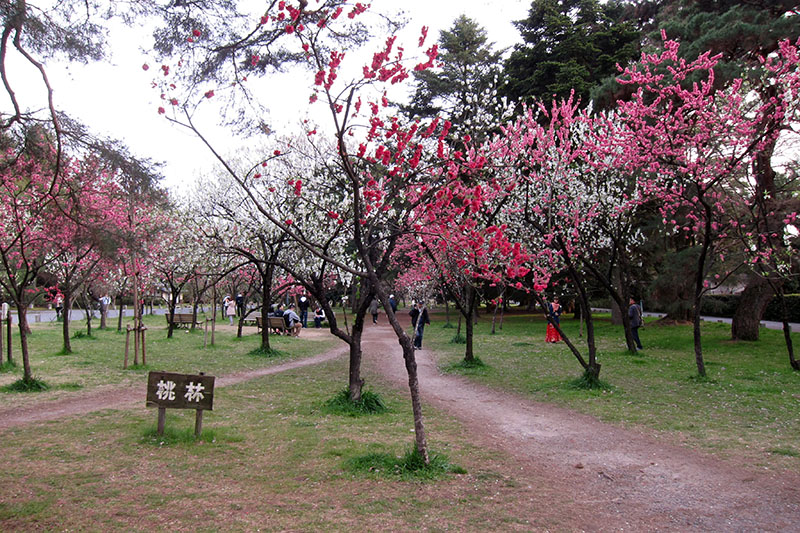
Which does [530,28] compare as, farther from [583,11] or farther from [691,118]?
[691,118]

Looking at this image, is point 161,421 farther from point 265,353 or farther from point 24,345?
point 265,353

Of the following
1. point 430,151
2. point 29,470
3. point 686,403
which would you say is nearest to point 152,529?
point 29,470

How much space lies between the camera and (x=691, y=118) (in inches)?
453

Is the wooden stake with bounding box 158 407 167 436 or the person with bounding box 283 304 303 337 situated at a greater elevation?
the person with bounding box 283 304 303 337

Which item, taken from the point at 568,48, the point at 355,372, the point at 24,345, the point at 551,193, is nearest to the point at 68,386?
the point at 24,345

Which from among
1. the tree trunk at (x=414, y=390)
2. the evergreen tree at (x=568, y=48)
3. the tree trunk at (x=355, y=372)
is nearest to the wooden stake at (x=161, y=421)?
the tree trunk at (x=355, y=372)

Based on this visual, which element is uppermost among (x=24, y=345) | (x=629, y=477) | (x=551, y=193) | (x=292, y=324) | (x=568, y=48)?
(x=568, y=48)

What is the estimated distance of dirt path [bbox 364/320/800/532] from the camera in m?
4.42

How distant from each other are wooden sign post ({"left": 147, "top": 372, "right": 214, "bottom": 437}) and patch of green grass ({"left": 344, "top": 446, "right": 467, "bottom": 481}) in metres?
1.88

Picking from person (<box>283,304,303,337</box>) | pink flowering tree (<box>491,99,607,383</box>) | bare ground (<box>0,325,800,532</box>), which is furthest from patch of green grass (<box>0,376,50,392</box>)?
person (<box>283,304,303,337</box>)

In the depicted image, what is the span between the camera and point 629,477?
545cm

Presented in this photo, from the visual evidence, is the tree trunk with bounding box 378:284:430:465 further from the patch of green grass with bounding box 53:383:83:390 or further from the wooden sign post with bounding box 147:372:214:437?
the patch of green grass with bounding box 53:383:83:390

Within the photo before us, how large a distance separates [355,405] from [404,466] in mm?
2897

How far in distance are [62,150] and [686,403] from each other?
958 cm
